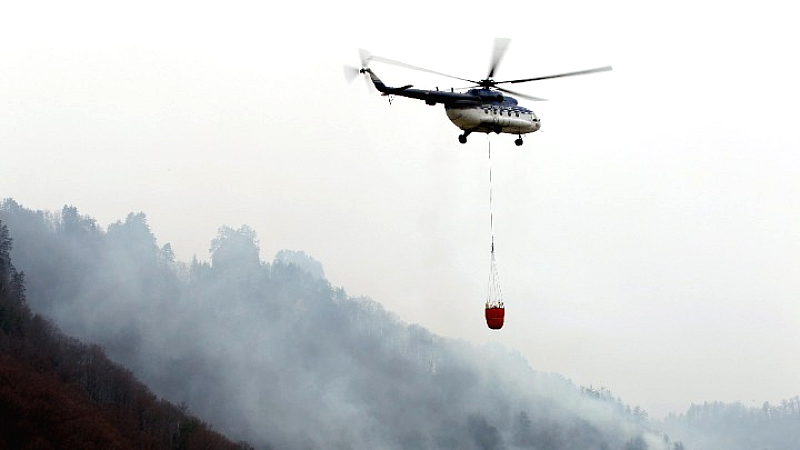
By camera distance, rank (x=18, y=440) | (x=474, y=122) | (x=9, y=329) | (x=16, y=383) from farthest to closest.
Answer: (x=9, y=329), (x=16, y=383), (x=18, y=440), (x=474, y=122)

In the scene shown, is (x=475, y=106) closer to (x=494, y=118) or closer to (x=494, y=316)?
(x=494, y=118)

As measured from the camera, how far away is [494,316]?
52.8 meters

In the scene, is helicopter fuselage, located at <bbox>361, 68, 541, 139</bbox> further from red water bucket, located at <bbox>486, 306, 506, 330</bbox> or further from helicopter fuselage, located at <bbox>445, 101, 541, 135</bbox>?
red water bucket, located at <bbox>486, 306, 506, 330</bbox>

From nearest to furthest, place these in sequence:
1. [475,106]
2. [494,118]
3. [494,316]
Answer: [494,316]
[475,106]
[494,118]

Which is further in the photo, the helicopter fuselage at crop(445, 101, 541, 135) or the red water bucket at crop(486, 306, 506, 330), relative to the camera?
the helicopter fuselage at crop(445, 101, 541, 135)

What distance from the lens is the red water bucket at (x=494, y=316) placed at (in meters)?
52.6

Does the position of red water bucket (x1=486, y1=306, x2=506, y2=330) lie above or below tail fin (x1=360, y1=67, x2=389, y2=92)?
below

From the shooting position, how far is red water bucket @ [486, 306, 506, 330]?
52.6 m

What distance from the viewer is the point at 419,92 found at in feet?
180

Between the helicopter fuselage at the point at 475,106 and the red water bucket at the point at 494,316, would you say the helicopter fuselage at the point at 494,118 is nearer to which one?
the helicopter fuselage at the point at 475,106

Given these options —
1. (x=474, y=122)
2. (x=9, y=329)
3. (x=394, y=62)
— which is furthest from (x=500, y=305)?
(x=9, y=329)

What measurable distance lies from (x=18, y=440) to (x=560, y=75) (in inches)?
5446

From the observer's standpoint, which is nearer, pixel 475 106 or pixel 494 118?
pixel 475 106

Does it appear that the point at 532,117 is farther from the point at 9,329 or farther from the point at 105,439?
the point at 9,329
